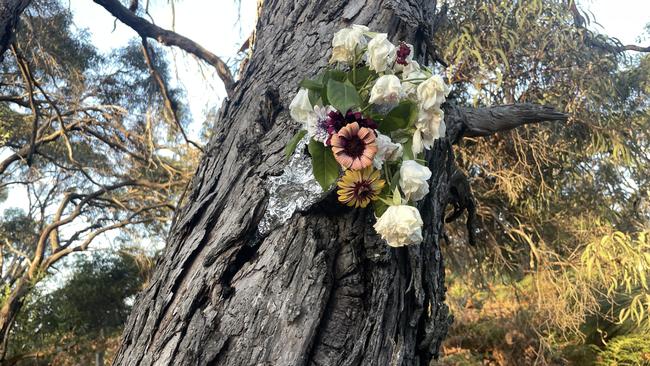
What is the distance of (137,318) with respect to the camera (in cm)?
85

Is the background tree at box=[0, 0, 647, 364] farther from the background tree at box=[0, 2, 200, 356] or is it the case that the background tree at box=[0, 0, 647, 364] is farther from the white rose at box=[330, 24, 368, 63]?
the background tree at box=[0, 2, 200, 356]

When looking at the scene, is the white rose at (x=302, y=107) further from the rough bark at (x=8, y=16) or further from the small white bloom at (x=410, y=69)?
the rough bark at (x=8, y=16)

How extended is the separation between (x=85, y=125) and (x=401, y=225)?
6.00m

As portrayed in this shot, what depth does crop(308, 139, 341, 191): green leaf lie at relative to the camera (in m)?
0.78

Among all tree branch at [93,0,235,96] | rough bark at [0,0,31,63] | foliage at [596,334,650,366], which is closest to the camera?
rough bark at [0,0,31,63]

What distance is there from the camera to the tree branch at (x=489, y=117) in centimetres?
123

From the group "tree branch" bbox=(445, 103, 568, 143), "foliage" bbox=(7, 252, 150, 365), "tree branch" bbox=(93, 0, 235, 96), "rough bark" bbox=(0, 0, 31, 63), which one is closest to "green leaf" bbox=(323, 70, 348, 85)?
"tree branch" bbox=(445, 103, 568, 143)

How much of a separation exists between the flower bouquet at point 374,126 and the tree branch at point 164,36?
240 centimetres

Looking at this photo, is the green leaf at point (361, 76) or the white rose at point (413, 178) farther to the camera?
the green leaf at point (361, 76)

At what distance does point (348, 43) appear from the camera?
2.72 ft

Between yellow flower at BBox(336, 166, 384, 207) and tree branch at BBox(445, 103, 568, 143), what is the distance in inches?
18.9

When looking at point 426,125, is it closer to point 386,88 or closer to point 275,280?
point 386,88

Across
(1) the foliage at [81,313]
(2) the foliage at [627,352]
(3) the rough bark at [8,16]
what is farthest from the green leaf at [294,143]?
(1) the foliage at [81,313]

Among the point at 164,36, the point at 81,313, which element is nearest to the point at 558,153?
the point at 164,36
